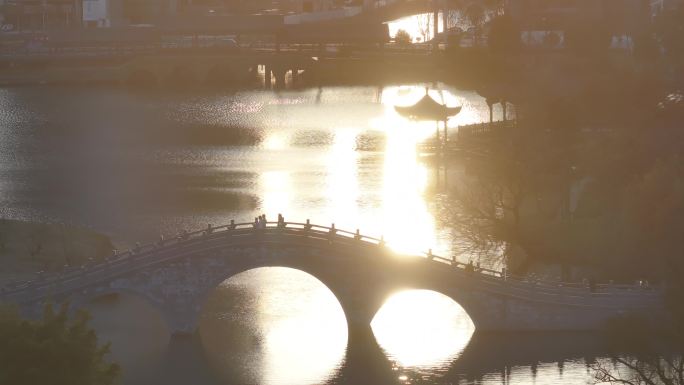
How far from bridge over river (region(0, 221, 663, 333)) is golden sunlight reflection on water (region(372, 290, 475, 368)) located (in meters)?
1.10

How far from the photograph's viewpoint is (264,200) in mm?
98812

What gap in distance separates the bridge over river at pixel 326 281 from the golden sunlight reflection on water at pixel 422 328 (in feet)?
3.61

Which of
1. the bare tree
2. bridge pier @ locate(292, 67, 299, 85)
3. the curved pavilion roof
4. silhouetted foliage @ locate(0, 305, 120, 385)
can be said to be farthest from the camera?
bridge pier @ locate(292, 67, 299, 85)

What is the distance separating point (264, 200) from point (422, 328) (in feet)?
103

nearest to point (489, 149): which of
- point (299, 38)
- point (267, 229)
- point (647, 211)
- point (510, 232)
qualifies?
point (510, 232)

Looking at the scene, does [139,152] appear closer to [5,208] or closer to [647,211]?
[5,208]

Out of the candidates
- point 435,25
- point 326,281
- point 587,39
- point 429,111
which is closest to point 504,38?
point 587,39

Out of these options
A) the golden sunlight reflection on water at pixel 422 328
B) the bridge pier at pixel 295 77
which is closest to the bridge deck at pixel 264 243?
the golden sunlight reflection on water at pixel 422 328

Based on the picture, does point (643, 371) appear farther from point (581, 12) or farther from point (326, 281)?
point (581, 12)

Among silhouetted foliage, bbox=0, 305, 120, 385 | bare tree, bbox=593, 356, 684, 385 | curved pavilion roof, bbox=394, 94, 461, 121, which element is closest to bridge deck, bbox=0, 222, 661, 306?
bare tree, bbox=593, 356, 684, 385

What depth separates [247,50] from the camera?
6590 inches

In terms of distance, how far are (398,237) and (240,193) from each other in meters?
16.9

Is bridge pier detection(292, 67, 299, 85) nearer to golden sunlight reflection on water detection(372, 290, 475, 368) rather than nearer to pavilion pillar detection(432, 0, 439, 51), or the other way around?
pavilion pillar detection(432, 0, 439, 51)

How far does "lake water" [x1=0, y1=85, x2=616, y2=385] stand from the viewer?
64.3 metres
